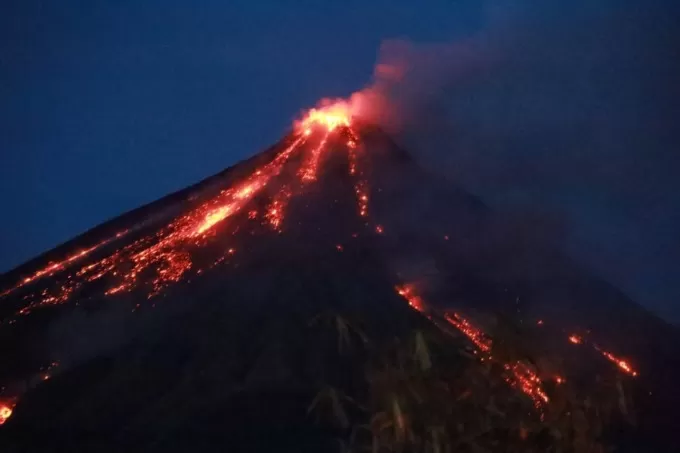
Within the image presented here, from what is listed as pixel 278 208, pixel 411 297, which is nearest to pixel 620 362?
pixel 411 297

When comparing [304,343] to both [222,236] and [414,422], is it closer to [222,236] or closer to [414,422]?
[414,422]

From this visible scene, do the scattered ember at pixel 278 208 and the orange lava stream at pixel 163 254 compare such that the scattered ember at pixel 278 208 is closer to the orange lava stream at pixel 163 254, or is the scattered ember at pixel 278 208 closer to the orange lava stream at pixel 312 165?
the orange lava stream at pixel 163 254

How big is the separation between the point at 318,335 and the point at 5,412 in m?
4.99

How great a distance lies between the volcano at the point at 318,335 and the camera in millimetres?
8844

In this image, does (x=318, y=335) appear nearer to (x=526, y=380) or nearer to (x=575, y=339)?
(x=526, y=380)

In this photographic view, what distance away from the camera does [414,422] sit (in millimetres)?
7695

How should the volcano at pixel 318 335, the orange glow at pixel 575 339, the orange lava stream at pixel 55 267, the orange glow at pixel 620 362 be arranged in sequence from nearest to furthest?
the volcano at pixel 318 335, the orange glow at pixel 620 362, the orange glow at pixel 575 339, the orange lava stream at pixel 55 267

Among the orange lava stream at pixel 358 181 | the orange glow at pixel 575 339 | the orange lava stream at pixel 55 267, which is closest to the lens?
the orange glow at pixel 575 339

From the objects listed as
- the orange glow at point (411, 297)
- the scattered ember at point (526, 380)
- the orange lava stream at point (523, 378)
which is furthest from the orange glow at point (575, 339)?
the scattered ember at point (526, 380)

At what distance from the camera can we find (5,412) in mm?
10039

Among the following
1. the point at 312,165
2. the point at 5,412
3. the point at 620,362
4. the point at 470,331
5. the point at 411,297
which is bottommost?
the point at 620,362

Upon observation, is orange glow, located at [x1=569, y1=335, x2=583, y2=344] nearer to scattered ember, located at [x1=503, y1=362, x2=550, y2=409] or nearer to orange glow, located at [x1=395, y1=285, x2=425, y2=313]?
orange glow, located at [x1=395, y1=285, x2=425, y2=313]

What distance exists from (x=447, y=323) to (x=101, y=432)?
6.34 m

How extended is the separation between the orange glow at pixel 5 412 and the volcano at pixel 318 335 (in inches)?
1.8
